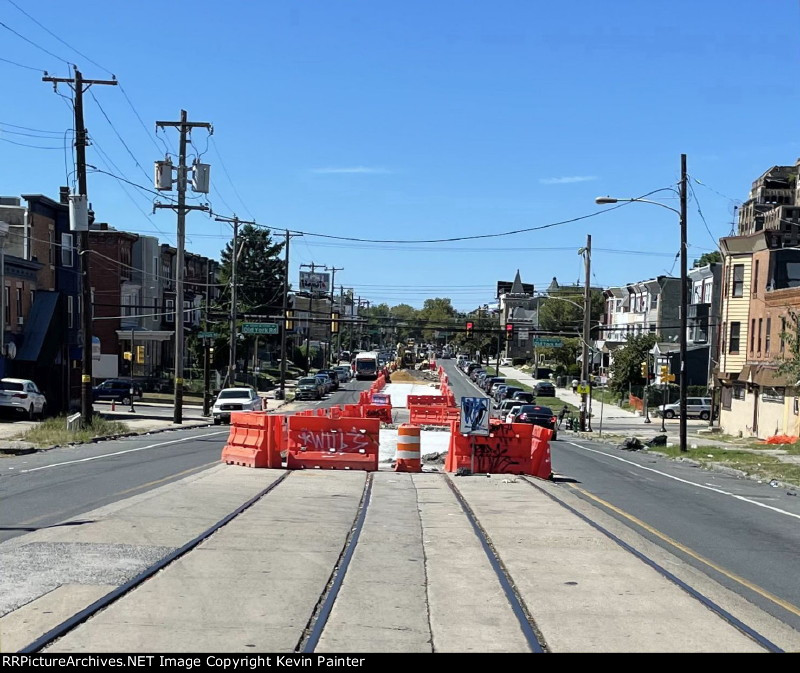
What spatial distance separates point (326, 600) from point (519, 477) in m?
13.7

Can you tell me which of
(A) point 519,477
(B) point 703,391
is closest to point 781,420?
(A) point 519,477

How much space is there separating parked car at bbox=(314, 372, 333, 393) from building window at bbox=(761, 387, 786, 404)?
4059 cm

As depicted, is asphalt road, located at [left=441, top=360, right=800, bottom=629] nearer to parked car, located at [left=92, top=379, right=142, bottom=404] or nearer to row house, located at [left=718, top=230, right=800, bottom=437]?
row house, located at [left=718, top=230, right=800, bottom=437]

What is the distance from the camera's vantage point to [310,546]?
11.8 meters

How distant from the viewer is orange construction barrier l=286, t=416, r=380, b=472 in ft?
72.0

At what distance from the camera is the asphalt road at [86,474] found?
14219 mm

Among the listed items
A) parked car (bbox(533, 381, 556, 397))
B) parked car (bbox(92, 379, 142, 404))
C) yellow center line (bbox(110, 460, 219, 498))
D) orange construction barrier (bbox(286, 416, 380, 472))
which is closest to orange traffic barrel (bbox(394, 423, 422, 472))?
orange construction barrier (bbox(286, 416, 380, 472))

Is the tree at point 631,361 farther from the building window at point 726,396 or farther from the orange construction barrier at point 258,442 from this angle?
the orange construction barrier at point 258,442

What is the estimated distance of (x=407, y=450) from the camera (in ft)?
73.4

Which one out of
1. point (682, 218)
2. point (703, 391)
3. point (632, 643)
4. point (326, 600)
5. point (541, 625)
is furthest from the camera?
point (703, 391)

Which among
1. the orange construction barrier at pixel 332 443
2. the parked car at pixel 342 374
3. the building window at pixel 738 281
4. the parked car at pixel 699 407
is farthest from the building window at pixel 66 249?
the parked car at pixel 342 374

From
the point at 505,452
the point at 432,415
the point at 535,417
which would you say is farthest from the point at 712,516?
the point at 432,415
